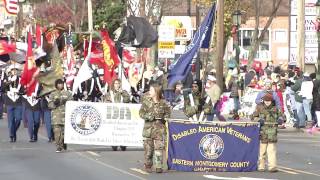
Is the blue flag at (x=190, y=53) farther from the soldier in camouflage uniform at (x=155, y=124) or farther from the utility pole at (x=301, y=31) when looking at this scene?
the utility pole at (x=301, y=31)

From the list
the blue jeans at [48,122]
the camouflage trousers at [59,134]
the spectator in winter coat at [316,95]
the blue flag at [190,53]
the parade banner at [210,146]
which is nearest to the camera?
the parade banner at [210,146]

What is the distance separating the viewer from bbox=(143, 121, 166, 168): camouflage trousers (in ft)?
48.7

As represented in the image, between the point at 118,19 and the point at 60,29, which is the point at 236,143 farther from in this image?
the point at 118,19

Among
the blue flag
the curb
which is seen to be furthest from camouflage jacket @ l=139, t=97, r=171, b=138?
the curb

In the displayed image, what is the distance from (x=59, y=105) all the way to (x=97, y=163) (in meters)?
2.72

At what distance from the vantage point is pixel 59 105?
18.8 metres

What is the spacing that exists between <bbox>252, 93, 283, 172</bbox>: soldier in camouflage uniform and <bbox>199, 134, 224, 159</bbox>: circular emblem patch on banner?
763 millimetres

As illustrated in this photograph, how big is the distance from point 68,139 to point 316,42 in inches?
619

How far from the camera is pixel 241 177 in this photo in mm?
14492

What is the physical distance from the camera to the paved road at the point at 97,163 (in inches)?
574

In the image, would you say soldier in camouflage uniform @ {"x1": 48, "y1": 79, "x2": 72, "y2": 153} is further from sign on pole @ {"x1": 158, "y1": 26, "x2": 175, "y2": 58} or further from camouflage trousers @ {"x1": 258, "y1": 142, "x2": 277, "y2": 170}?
sign on pole @ {"x1": 158, "y1": 26, "x2": 175, "y2": 58}

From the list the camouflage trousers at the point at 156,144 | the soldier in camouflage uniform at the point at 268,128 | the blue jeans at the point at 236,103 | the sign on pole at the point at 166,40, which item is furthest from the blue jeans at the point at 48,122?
the sign on pole at the point at 166,40

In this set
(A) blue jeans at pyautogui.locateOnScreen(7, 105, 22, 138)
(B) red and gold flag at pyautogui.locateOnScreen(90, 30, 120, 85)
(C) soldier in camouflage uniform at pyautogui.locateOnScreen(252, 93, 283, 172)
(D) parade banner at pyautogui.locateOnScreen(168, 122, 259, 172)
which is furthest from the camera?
(A) blue jeans at pyautogui.locateOnScreen(7, 105, 22, 138)

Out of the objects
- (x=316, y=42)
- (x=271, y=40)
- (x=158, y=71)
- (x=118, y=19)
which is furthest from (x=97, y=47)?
(x=271, y=40)
